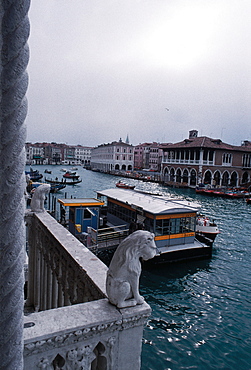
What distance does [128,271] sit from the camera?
5.95 ft

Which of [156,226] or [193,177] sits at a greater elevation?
[193,177]

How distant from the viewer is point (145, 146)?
274 ft

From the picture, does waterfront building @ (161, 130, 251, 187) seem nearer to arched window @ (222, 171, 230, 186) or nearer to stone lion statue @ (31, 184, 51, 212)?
arched window @ (222, 171, 230, 186)

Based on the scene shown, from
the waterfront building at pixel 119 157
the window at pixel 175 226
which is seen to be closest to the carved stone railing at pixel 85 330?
the window at pixel 175 226

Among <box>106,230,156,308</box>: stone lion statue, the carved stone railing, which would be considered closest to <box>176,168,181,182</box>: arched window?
the carved stone railing

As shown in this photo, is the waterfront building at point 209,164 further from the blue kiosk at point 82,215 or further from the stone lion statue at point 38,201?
the stone lion statue at point 38,201

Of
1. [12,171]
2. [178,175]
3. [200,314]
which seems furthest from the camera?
[178,175]

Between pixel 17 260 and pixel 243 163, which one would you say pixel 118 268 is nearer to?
pixel 17 260

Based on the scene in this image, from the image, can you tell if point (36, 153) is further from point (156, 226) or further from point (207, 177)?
point (156, 226)

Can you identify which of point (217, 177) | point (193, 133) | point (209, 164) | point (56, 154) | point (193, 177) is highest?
point (193, 133)

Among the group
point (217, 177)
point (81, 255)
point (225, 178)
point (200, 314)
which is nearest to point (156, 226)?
point (200, 314)

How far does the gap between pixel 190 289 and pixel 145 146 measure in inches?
2995

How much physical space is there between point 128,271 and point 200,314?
22.4ft

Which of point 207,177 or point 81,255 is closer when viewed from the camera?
point 81,255
